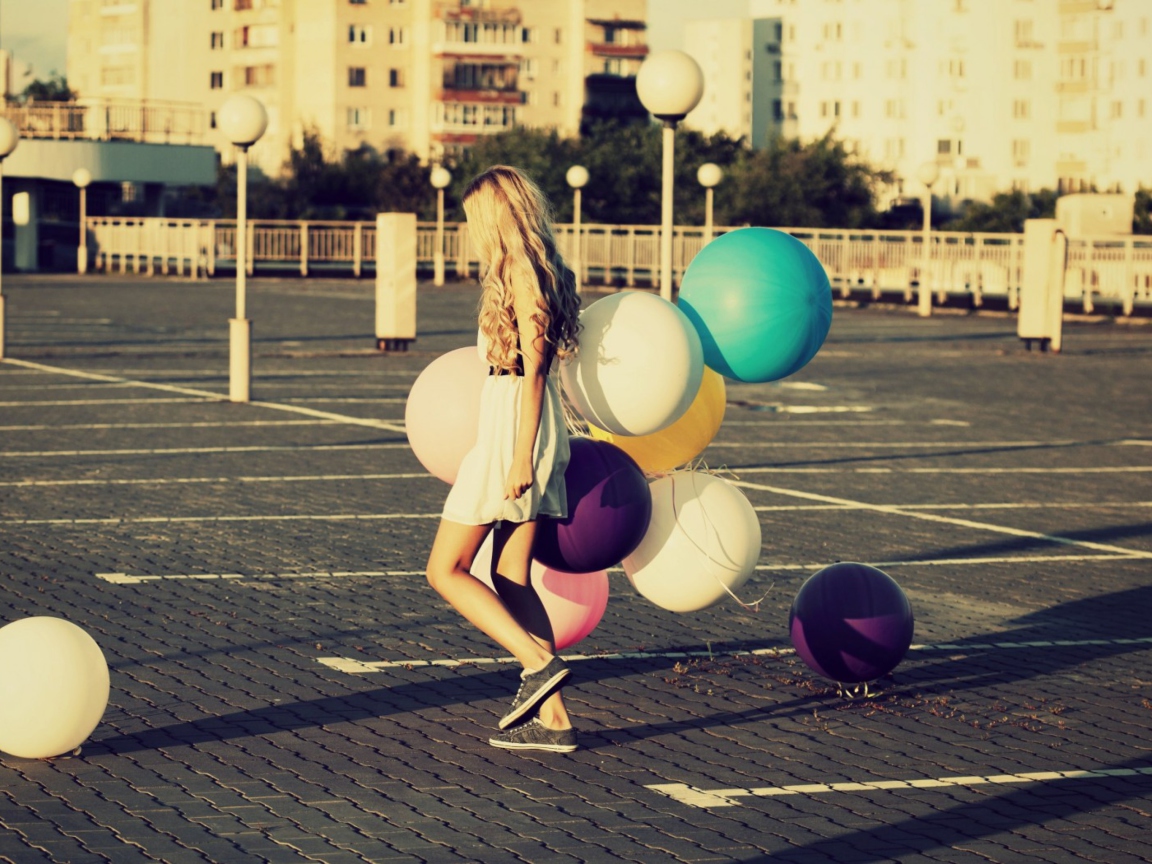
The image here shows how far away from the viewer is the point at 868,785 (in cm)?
668

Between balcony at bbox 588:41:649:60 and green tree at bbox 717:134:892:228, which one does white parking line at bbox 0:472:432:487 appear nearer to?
green tree at bbox 717:134:892:228

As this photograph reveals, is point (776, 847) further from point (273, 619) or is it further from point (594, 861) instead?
point (273, 619)

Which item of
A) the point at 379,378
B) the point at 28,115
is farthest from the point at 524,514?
the point at 28,115

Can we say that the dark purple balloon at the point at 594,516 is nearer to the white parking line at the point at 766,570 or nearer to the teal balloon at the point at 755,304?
the teal balloon at the point at 755,304

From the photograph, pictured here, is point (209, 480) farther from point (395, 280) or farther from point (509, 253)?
point (395, 280)

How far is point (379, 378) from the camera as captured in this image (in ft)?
79.2

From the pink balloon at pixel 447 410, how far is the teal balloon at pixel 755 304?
102 centimetres

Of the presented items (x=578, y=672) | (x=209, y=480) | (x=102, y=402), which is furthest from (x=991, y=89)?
(x=578, y=672)

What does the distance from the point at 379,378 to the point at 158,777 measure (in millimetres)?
17716

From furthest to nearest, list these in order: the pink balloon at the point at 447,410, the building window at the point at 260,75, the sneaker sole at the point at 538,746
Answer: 1. the building window at the point at 260,75
2. the pink balloon at the point at 447,410
3. the sneaker sole at the point at 538,746

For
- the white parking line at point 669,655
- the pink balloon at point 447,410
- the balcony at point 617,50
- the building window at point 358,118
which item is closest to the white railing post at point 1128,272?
the white parking line at point 669,655

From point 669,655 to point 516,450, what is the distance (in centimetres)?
232

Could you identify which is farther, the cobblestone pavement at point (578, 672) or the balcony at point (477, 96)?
the balcony at point (477, 96)

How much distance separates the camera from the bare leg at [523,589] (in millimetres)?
7062
